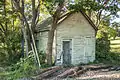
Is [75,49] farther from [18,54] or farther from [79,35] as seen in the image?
[18,54]

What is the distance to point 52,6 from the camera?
1256 cm

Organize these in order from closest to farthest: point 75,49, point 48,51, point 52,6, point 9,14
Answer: point 52,6, point 48,51, point 75,49, point 9,14

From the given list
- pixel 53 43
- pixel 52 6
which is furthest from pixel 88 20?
pixel 52 6

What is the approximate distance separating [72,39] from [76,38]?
448 mm

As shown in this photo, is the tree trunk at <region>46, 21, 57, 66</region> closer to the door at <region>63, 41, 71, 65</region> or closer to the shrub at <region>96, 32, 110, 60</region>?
the door at <region>63, 41, 71, 65</region>

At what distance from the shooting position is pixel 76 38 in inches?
650

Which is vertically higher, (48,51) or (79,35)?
(79,35)

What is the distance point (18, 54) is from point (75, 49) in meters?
5.17

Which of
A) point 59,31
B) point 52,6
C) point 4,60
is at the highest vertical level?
point 52,6

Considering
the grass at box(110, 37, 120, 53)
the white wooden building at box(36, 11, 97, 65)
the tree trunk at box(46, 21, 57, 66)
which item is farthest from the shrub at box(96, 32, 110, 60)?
the grass at box(110, 37, 120, 53)

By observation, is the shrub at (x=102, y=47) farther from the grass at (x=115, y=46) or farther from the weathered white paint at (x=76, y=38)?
the grass at (x=115, y=46)

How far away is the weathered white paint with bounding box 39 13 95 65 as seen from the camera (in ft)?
51.0

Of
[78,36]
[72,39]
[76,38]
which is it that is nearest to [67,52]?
[72,39]

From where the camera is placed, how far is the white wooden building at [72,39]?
51.0ft
